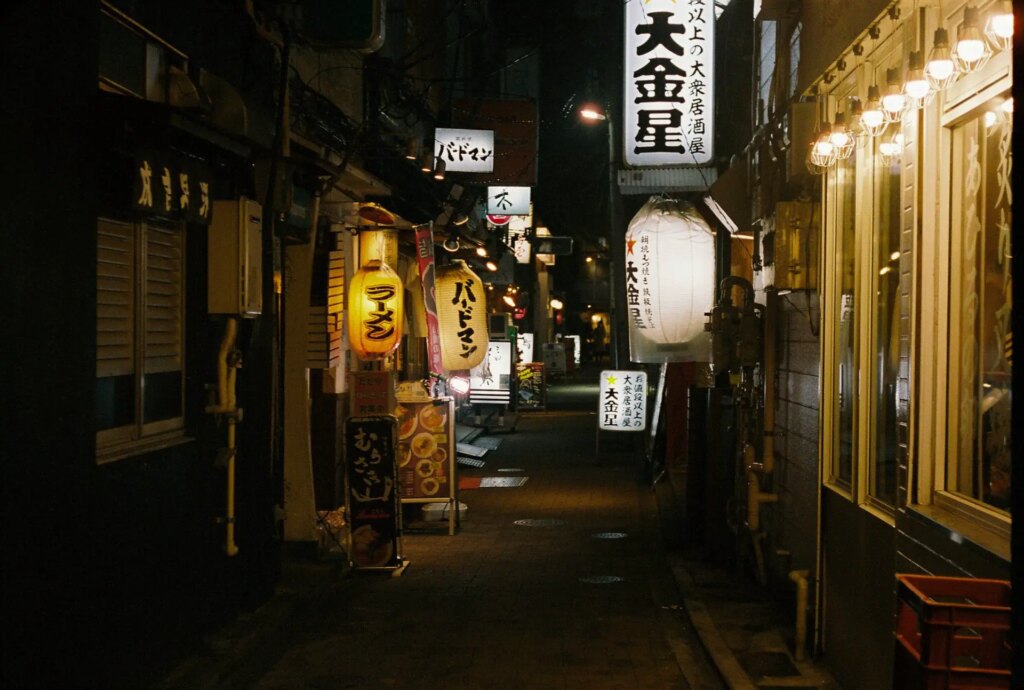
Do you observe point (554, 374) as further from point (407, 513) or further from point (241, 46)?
point (241, 46)

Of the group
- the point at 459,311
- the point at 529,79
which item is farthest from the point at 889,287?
the point at 529,79

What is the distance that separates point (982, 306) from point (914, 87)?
157cm

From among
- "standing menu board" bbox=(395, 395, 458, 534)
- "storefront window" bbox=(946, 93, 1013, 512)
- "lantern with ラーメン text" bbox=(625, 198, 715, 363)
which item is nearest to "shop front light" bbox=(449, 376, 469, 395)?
"standing menu board" bbox=(395, 395, 458, 534)

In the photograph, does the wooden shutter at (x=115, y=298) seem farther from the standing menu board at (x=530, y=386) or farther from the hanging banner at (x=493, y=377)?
the standing menu board at (x=530, y=386)

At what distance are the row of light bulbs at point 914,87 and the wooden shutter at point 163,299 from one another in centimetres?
622

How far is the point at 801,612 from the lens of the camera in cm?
959

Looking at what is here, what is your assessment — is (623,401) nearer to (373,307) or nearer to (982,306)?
(373,307)

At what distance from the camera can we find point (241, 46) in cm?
1101

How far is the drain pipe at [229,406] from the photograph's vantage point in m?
9.72

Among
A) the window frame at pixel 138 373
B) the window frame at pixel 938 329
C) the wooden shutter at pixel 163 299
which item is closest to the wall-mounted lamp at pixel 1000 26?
the window frame at pixel 938 329

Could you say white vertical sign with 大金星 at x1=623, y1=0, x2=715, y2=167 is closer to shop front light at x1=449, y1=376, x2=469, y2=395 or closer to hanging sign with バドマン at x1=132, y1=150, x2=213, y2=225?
hanging sign with バドマン at x1=132, y1=150, x2=213, y2=225

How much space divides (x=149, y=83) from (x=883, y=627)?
25.5 ft

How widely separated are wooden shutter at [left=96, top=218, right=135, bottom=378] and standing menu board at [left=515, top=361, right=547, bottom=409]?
34451mm

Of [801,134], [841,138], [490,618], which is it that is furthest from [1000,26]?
[490,618]
